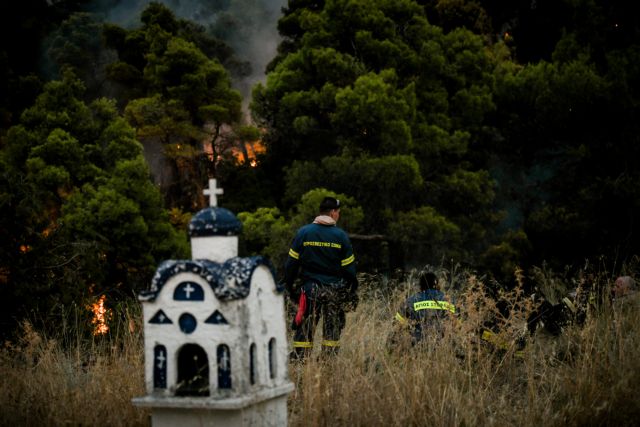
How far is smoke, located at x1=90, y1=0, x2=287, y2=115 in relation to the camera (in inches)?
1207

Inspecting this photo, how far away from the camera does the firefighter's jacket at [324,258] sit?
23.5ft

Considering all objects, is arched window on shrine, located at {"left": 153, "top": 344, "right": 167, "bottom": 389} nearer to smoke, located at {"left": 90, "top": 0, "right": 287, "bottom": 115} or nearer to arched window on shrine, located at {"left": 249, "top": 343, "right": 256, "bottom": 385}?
arched window on shrine, located at {"left": 249, "top": 343, "right": 256, "bottom": 385}

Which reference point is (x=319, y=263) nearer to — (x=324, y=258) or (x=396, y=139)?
(x=324, y=258)

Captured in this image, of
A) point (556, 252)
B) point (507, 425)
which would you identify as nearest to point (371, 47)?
point (556, 252)

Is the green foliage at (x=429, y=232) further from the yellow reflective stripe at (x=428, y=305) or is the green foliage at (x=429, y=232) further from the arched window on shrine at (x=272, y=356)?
the arched window on shrine at (x=272, y=356)

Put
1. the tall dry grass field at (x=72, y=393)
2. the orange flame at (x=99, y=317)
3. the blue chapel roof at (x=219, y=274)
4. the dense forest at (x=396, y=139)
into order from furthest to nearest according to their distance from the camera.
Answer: the dense forest at (x=396, y=139)
the orange flame at (x=99, y=317)
the tall dry grass field at (x=72, y=393)
the blue chapel roof at (x=219, y=274)

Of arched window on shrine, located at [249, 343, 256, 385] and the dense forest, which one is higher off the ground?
the dense forest

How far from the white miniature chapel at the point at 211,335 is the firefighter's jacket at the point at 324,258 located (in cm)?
A: 292

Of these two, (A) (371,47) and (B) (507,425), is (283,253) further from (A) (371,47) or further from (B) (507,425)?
(B) (507,425)

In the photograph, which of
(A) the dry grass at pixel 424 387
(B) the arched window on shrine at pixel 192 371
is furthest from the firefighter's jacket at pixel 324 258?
(B) the arched window on shrine at pixel 192 371

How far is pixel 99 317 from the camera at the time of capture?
32.1 ft

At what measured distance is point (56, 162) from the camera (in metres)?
19.3

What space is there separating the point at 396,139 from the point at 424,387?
45.6ft

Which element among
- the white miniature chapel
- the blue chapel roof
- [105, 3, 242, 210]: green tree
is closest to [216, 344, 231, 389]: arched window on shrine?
the white miniature chapel
